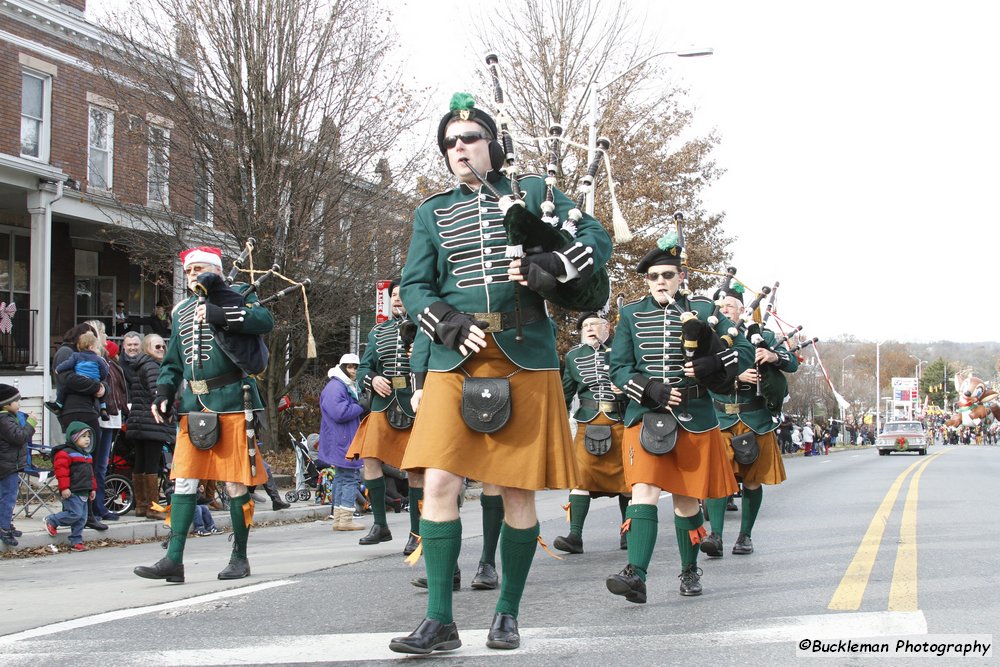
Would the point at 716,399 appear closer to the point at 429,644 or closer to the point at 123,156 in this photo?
the point at 429,644

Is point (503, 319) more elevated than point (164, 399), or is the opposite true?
point (503, 319)

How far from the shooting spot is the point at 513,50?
90.1 feet

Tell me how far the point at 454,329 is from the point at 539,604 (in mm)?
2094

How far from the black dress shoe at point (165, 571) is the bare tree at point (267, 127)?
38.1 ft

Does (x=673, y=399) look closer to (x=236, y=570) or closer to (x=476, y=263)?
(x=476, y=263)

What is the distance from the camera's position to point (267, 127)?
58.4 ft

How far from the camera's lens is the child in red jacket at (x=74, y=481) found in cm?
914

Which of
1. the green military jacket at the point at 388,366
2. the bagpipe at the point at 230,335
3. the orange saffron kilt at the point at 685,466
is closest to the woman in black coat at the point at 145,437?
the green military jacket at the point at 388,366

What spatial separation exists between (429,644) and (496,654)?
321mm

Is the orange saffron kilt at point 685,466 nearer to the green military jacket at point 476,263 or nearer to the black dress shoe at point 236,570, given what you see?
the green military jacket at point 476,263

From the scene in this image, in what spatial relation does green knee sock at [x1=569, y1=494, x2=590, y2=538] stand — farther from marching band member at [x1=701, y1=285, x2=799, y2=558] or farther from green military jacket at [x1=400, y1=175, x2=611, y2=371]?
green military jacket at [x1=400, y1=175, x2=611, y2=371]

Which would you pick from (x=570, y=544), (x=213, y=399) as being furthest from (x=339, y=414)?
(x=213, y=399)

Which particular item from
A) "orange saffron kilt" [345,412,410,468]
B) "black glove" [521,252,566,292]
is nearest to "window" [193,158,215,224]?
"orange saffron kilt" [345,412,410,468]

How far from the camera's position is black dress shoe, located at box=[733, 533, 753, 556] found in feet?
26.7
